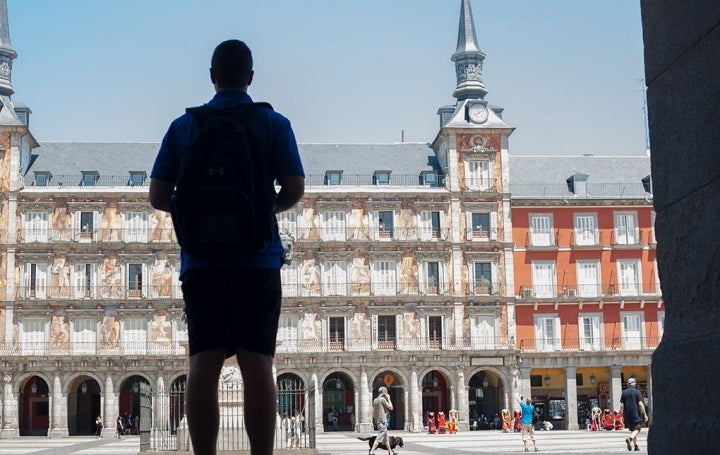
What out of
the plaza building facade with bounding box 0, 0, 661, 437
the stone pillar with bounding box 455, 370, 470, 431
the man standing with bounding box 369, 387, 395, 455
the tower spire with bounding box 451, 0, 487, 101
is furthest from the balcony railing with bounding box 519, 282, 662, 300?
the man standing with bounding box 369, 387, 395, 455

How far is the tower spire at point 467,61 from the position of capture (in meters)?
61.6

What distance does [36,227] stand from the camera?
5581 centimetres

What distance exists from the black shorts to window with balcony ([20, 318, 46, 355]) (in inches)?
2100

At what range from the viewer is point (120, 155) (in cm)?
6100

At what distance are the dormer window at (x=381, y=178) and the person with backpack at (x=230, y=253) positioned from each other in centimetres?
5536

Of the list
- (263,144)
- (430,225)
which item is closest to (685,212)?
(263,144)

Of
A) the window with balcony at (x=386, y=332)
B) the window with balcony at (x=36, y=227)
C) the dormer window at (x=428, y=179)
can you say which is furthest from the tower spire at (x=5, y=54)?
the window with balcony at (x=386, y=332)

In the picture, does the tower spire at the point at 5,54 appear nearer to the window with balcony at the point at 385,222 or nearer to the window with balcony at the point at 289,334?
the window with balcony at the point at 289,334

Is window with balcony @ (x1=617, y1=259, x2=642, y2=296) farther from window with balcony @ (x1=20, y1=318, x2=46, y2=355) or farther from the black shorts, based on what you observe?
the black shorts

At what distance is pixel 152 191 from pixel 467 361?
172ft

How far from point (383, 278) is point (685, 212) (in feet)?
172

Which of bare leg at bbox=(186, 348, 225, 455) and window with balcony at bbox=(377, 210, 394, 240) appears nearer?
bare leg at bbox=(186, 348, 225, 455)

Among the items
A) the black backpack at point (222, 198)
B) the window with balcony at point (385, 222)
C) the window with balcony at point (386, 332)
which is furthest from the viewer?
the window with balcony at point (385, 222)

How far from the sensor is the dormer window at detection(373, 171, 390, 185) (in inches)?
2348
